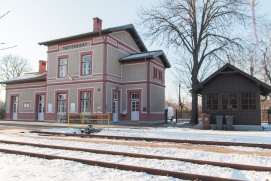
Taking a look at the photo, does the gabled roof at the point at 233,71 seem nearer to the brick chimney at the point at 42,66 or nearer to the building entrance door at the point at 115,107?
the building entrance door at the point at 115,107

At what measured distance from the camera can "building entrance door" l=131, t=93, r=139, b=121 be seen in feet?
81.0

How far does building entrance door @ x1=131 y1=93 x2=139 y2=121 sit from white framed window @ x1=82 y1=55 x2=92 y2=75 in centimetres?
479

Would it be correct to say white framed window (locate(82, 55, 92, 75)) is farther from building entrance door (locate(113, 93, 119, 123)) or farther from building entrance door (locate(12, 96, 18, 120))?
building entrance door (locate(12, 96, 18, 120))

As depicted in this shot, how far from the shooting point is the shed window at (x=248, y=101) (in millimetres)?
17953

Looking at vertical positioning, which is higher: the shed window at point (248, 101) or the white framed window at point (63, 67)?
the white framed window at point (63, 67)

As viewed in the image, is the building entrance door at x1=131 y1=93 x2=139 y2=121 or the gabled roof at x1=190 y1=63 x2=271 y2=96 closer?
the gabled roof at x1=190 y1=63 x2=271 y2=96

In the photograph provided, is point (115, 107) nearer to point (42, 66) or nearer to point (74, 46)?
point (74, 46)

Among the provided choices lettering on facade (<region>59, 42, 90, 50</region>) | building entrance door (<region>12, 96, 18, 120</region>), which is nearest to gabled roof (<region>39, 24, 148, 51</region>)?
lettering on facade (<region>59, 42, 90, 50</region>)

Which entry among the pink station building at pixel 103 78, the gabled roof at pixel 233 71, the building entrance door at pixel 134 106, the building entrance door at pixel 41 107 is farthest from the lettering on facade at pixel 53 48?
the gabled roof at pixel 233 71

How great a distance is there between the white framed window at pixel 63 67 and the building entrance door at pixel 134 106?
7198 millimetres

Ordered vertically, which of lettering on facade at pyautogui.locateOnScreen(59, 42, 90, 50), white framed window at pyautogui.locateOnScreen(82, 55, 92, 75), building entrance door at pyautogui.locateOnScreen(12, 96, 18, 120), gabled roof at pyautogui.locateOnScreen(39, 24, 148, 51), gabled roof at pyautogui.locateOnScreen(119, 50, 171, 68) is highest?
gabled roof at pyautogui.locateOnScreen(39, 24, 148, 51)

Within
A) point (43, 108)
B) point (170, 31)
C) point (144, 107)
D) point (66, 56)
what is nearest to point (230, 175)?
point (144, 107)

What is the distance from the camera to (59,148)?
9.79 meters

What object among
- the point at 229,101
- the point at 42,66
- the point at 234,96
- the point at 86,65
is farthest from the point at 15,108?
the point at 234,96
